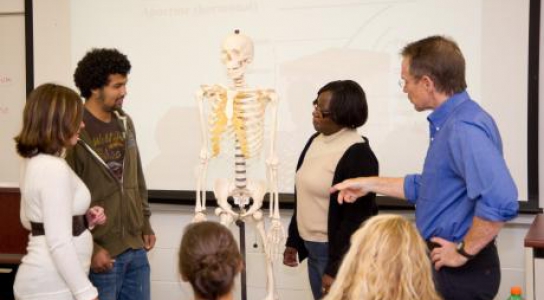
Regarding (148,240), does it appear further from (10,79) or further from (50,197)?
(10,79)

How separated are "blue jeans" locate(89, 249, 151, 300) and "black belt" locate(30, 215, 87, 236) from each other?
34 cm

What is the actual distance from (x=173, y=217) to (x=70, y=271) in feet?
6.30

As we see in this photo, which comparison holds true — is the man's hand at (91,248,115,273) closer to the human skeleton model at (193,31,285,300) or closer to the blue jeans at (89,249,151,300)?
the blue jeans at (89,249,151,300)

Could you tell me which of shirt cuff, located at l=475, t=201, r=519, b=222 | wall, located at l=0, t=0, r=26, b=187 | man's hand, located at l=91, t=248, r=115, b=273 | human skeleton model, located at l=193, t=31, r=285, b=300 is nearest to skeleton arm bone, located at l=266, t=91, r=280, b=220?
human skeleton model, located at l=193, t=31, r=285, b=300

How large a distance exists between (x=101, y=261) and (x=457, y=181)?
4.47 ft

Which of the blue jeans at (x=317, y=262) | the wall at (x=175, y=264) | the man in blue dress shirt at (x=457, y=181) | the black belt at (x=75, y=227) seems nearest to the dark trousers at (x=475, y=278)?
the man in blue dress shirt at (x=457, y=181)

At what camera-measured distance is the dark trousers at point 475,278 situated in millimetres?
1945

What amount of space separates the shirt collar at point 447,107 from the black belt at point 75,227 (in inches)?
50.0

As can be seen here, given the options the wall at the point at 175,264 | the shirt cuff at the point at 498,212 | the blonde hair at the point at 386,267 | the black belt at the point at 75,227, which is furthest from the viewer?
the wall at the point at 175,264

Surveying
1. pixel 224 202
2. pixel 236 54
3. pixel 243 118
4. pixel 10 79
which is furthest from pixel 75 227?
pixel 10 79

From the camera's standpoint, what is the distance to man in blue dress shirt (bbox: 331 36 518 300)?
1.81 meters

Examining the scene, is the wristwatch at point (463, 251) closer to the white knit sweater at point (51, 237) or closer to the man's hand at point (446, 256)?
the man's hand at point (446, 256)

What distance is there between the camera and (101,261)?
2396 millimetres

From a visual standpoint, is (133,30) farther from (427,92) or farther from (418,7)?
(427,92)
